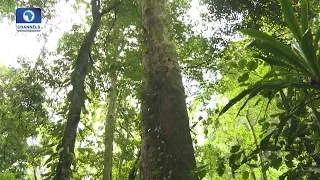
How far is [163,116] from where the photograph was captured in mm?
2471

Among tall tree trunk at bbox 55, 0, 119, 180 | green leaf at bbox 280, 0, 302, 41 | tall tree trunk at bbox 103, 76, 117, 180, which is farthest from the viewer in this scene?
tall tree trunk at bbox 103, 76, 117, 180

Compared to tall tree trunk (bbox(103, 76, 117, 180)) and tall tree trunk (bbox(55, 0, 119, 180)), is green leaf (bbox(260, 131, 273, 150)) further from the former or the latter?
tall tree trunk (bbox(103, 76, 117, 180))

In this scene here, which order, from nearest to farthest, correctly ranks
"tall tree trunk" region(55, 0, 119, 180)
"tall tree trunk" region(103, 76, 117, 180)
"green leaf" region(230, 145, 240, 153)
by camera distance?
"green leaf" region(230, 145, 240, 153), "tall tree trunk" region(55, 0, 119, 180), "tall tree trunk" region(103, 76, 117, 180)

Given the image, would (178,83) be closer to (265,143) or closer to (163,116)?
(163,116)

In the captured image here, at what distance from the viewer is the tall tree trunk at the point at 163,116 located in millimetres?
2244

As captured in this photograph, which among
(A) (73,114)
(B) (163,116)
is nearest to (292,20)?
(B) (163,116)

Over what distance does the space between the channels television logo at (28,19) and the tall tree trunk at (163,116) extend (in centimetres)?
289

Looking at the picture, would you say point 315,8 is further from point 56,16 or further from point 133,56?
point 56,16

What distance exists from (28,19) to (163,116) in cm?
389

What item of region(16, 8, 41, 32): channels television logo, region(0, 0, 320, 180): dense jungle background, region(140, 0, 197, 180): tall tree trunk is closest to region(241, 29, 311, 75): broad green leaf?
region(0, 0, 320, 180): dense jungle background

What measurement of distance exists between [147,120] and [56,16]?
13.1 ft

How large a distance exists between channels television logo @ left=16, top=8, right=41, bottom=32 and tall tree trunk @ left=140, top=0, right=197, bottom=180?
114 inches

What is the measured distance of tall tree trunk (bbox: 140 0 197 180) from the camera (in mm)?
2244

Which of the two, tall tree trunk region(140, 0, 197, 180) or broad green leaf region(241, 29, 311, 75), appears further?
tall tree trunk region(140, 0, 197, 180)
